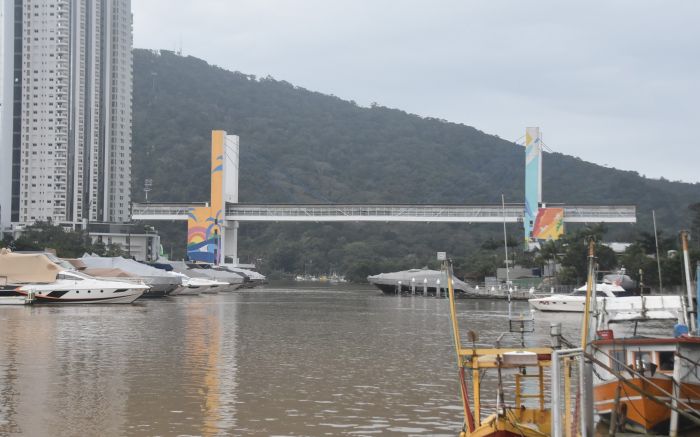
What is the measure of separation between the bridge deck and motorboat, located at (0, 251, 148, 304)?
7181 centimetres

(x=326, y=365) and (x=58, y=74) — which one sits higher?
(x=58, y=74)

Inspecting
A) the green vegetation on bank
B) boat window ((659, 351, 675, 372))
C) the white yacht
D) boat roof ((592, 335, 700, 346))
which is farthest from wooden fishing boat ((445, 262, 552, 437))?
the green vegetation on bank

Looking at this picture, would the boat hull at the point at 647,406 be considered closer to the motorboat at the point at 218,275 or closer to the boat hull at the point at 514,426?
the boat hull at the point at 514,426

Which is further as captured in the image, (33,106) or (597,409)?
(33,106)

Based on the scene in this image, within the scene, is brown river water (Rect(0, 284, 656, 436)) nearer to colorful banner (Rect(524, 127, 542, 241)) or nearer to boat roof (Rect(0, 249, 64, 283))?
boat roof (Rect(0, 249, 64, 283))

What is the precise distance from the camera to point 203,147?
187 meters

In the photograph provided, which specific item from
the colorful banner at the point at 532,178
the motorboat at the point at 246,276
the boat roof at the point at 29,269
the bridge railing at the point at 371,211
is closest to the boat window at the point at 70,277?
the boat roof at the point at 29,269

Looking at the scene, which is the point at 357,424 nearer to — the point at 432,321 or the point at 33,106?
the point at 432,321

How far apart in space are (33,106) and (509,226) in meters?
72.9

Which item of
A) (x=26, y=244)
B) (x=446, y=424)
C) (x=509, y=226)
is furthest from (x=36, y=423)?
(x=509, y=226)

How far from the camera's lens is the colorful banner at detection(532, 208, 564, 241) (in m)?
102

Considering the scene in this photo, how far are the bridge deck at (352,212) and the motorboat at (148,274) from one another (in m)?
55.7

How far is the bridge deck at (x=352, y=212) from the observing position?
117188 mm

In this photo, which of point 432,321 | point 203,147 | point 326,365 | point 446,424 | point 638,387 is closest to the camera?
point 638,387
